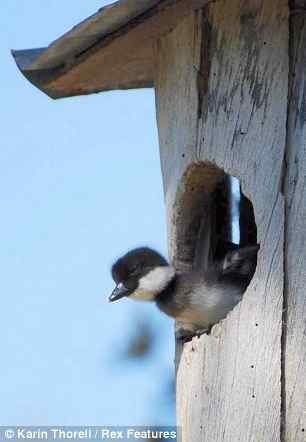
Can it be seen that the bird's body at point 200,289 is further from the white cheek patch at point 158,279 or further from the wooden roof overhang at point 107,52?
the wooden roof overhang at point 107,52

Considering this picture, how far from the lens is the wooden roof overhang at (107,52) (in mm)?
5008

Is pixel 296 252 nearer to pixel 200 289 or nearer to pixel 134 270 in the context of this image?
pixel 200 289

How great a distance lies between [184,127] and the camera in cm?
520

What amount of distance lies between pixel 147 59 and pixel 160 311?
91 centimetres

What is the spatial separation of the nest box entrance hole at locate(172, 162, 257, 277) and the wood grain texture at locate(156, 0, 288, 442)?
4 centimetres

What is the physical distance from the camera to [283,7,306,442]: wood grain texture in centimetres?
452

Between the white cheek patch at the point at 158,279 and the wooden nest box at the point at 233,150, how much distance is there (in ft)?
0.23

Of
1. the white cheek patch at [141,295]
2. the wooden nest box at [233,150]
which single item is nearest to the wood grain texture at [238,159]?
the wooden nest box at [233,150]

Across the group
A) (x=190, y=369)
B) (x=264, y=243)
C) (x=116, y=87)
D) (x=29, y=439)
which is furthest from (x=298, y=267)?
(x=116, y=87)

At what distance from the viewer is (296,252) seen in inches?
181

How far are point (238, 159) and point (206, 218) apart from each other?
1.84ft

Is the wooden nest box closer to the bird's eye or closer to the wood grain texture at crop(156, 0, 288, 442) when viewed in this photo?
the wood grain texture at crop(156, 0, 288, 442)

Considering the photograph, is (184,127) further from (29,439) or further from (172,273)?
(29,439)

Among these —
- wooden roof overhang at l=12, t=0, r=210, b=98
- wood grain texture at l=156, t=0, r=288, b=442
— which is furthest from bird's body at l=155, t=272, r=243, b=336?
wooden roof overhang at l=12, t=0, r=210, b=98
